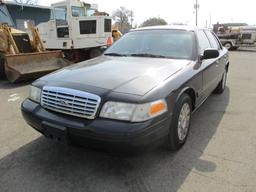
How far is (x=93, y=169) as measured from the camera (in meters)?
2.69

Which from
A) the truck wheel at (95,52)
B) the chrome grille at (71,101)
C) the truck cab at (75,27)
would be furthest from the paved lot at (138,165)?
the truck wheel at (95,52)

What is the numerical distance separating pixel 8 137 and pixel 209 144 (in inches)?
115

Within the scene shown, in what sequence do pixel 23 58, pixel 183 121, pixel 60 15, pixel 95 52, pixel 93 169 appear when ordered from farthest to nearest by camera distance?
pixel 95 52 → pixel 60 15 → pixel 23 58 → pixel 183 121 → pixel 93 169

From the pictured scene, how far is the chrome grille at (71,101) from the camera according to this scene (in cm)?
235

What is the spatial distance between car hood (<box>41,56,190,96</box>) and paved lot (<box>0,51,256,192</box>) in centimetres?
80

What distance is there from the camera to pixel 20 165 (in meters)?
2.78

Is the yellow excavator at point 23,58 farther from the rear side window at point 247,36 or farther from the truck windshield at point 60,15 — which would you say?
the rear side window at point 247,36

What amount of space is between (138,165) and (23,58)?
594cm

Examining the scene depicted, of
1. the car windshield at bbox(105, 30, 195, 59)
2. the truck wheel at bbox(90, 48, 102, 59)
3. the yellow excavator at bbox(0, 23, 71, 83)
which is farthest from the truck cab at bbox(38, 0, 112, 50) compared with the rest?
the car windshield at bbox(105, 30, 195, 59)

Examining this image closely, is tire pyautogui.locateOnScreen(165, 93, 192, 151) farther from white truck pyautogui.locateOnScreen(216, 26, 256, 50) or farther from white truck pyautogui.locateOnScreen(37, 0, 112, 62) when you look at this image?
white truck pyautogui.locateOnScreen(216, 26, 256, 50)

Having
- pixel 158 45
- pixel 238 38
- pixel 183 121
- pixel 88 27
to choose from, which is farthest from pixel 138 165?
pixel 238 38

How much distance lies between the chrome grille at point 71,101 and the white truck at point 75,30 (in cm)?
731

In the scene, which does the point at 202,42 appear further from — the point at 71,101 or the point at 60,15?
the point at 60,15

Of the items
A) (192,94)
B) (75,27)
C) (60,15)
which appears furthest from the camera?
(60,15)
